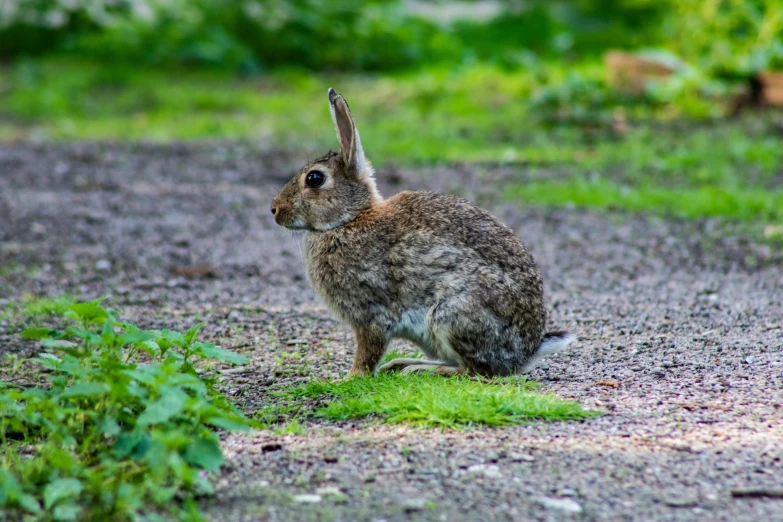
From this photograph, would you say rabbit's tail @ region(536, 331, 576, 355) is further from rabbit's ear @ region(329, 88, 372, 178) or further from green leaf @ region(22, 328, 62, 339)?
green leaf @ region(22, 328, 62, 339)

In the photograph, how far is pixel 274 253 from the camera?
23.8ft

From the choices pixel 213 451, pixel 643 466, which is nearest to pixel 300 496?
pixel 213 451

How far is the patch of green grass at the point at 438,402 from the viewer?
12.4 feet

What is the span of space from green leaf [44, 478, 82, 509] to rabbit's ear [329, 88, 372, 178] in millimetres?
2154

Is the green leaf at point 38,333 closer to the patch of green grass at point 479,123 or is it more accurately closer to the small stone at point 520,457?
the small stone at point 520,457

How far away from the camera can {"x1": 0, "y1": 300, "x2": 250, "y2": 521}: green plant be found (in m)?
2.96

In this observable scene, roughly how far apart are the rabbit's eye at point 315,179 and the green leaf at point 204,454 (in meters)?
1.83

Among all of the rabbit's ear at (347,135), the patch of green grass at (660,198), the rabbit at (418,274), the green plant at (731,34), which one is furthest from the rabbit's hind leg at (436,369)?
the green plant at (731,34)

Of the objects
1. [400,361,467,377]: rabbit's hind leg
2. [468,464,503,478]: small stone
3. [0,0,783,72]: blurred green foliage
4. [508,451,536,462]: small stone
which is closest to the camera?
[468,464,503,478]: small stone

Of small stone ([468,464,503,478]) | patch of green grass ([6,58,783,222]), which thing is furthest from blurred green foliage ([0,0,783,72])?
small stone ([468,464,503,478])

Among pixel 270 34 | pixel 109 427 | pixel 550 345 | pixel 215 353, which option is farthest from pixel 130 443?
pixel 270 34

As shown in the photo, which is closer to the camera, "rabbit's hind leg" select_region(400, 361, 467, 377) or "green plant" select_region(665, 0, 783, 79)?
"rabbit's hind leg" select_region(400, 361, 467, 377)

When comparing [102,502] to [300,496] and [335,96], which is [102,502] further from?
[335,96]

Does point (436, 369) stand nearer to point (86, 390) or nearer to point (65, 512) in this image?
point (86, 390)
